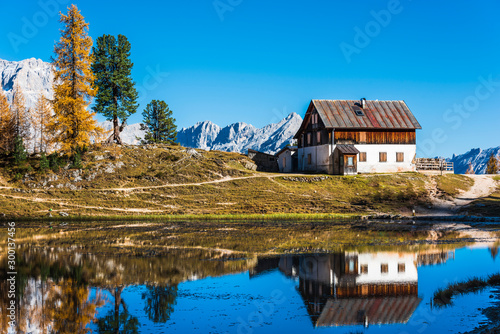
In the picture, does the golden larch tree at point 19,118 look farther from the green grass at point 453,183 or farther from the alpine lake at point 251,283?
the green grass at point 453,183

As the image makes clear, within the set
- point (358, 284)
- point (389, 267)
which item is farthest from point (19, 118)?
point (358, 284)

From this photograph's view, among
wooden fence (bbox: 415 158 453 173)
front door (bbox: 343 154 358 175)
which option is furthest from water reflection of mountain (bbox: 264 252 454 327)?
wooden fence (bbox: 415 158 453 173)

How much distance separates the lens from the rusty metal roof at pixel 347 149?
7566 cm

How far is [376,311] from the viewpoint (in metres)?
17.5

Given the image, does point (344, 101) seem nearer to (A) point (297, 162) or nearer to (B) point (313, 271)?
(A) point (297, 162)

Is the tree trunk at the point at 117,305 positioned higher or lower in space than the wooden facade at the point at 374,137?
lower

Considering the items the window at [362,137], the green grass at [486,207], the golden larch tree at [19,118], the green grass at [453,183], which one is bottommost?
the green grass at [486,207]

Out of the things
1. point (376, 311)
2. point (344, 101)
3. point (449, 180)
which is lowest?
point (376, 311)

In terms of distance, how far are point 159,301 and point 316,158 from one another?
6668 cm

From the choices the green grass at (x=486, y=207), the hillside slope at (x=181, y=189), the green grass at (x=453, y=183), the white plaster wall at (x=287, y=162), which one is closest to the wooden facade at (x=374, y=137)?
the hillside slope at (x=181, y=189)

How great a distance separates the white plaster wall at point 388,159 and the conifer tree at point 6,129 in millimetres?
59459

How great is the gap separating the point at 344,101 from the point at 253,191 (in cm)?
3094

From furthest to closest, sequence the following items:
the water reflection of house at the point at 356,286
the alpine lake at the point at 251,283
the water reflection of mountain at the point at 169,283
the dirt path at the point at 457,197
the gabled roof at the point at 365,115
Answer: the gabled roof at the point at 365,115 → the dirt path at the point at 457,197 → the water reflection of house at the point at 356,286 → the water reflection of mountain at the point at 169,283 → the alpine lake at the point at 251,283

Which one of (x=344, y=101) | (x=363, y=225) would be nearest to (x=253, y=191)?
(x=363, y=225)
